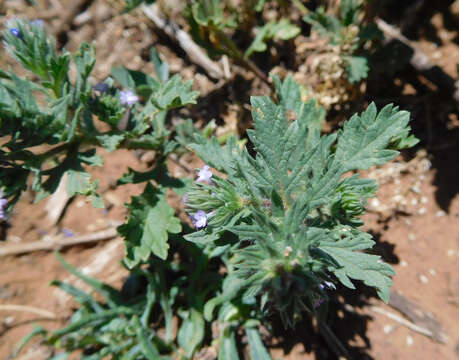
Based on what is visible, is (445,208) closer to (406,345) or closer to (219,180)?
(406,345)

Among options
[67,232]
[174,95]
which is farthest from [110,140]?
[67,232]

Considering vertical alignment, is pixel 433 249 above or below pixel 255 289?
above

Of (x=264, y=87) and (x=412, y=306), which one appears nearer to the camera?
(x=412, y=306)

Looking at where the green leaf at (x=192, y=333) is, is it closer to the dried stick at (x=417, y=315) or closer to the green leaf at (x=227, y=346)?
the green leaf at (x=227, y=346)

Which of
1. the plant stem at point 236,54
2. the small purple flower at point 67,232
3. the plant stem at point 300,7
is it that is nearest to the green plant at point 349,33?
the plant stem at point 300,7

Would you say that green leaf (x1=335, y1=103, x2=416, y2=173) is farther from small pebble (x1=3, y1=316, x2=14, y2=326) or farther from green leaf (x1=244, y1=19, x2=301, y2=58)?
small pebble (x1=3, y1=316, x2=14, y2=326)

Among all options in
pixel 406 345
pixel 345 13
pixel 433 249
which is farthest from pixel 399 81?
pixel 406 345

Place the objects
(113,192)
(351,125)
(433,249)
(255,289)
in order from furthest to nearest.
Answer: (113,192)
(433,249)
(351,125)
(255,289)

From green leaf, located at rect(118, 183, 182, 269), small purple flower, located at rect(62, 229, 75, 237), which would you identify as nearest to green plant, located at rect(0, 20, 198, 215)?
green leaf, located at rect(118, 183, 182, 269)
